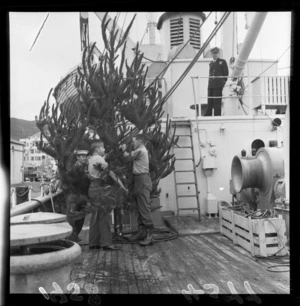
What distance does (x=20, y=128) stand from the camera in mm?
3264

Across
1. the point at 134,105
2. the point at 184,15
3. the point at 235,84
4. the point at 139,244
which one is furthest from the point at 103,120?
the point at 184,15

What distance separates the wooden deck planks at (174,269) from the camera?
3492mm

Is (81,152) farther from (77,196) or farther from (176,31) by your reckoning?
(176,31)

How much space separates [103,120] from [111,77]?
601 millimetres

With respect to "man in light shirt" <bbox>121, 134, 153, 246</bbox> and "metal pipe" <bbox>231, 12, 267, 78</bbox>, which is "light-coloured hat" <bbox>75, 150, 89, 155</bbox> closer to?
"man in light shirt" <bbox>121, 134, 153, 246</bbox>

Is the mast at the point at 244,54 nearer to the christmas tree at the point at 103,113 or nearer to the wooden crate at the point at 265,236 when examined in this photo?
the christmas tree at the point at 103,113

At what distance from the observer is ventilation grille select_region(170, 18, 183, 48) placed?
10.7m

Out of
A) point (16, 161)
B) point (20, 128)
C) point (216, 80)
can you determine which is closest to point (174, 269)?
point (16, 161)

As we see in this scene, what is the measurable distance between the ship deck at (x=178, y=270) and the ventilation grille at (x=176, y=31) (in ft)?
23.5

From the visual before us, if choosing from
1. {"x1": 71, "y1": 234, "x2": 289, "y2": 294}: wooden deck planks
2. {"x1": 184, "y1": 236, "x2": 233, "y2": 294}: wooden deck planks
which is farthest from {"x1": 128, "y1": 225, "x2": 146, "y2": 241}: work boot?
{"x1": 184, "y1": 236, "x2": 233, "y2": 294}: wooden deck planks

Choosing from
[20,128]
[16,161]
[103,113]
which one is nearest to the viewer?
[20,128]

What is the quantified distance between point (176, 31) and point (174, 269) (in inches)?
322

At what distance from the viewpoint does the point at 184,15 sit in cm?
1071

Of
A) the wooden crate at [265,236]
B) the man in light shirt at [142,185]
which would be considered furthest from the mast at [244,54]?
the wooden crate at [265,236]
